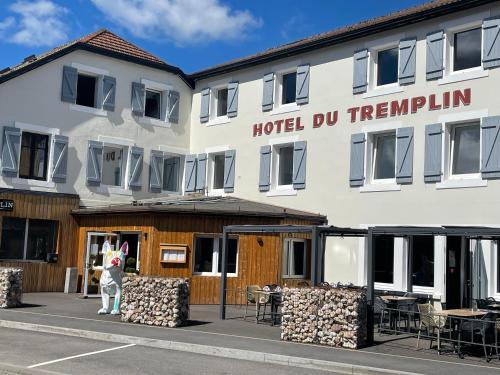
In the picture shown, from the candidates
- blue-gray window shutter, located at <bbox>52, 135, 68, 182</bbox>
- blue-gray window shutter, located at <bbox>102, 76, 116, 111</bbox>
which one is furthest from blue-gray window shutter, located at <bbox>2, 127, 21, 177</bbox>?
blue-gray window shutter, located at <bbox>102, 76, 116, 111</bbox>

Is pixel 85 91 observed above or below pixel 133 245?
above

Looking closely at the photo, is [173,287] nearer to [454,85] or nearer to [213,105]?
[454,85]

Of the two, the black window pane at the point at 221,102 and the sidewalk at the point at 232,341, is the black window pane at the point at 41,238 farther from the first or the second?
the black window pane at the point at 221,102

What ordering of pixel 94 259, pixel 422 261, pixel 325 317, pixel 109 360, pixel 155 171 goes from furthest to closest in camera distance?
1. pixel 155 171
2. pixel 94 259
3. pixel 422 261
4. pixel 325 317
5. pixel 109 360

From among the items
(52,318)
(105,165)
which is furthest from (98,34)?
(52,318)

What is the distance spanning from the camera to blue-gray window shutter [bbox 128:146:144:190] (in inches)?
914

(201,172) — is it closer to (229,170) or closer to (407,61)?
(229,170)

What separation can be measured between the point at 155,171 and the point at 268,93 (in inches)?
209

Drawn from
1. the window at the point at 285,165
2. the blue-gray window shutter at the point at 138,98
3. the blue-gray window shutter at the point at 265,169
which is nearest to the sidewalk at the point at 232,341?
the blue-gray window shutter at the point at 265,169

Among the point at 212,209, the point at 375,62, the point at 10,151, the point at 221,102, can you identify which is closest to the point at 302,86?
the point at 375,62

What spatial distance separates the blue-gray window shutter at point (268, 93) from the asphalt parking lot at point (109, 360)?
1219 cm

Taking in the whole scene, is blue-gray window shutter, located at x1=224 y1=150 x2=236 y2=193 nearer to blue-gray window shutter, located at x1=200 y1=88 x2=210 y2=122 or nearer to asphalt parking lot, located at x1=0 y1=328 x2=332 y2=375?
blue-gray window shutter, located at x1=200 y1=88 x2=210 y2=122

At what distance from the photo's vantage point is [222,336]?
478 inches

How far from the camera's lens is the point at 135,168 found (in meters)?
23.3
